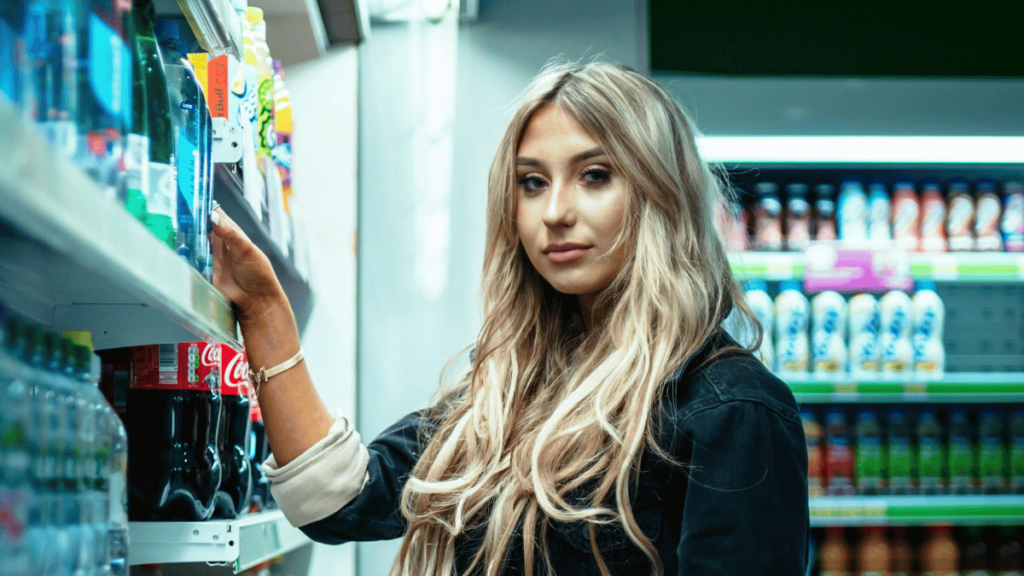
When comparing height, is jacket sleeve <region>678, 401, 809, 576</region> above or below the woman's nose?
below

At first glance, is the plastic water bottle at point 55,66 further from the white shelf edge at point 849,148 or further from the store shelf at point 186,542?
the white shelf edge at point 849,148

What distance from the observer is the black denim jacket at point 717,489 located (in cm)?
119

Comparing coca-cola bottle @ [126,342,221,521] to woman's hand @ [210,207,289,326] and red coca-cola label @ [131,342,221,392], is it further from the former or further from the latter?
woman's hand @ [210,207,289,326]

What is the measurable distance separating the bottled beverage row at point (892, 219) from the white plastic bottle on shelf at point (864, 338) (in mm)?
198

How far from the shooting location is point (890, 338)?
111 inches

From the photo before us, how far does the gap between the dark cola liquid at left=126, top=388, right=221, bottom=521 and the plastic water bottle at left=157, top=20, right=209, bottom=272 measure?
1.20ft

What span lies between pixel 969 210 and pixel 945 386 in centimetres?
61

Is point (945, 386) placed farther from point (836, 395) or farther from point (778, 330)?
point (778, 330)

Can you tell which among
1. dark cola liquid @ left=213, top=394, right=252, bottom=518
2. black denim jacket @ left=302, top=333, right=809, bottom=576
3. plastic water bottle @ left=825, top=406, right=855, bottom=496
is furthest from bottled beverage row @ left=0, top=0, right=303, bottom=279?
plastic water bottle @ left=825, top=406, right=855, bottom=496

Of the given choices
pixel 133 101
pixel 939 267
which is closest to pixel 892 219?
pixel 939 267

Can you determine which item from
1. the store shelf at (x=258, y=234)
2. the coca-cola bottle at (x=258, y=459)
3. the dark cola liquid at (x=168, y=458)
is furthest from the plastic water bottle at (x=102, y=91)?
the coca-cola bottle at (x=258, y=459)

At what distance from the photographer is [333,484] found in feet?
4.83

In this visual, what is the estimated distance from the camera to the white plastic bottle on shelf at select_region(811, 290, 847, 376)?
9.25 ft

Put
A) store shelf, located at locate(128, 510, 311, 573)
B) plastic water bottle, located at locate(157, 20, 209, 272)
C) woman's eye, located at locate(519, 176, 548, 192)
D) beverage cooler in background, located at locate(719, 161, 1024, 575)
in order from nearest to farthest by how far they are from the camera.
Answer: plastic water bottle, located at locate(157, 20, 209, 272)
store shelf, located at locate(128, 510, 311, 573)
woman's eye, located at locate(519, 176, 548, 192)
beverage cooler in background, located at locate(719, 161, 1024, 575)
